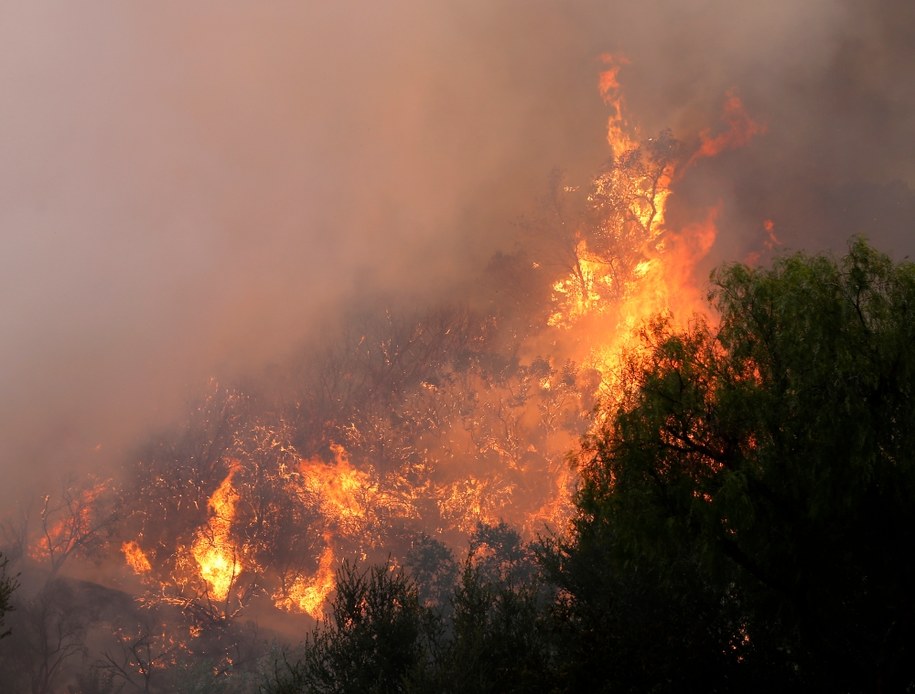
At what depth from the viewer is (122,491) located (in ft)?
348

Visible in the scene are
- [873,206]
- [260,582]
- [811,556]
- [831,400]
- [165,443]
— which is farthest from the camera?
[165,443]

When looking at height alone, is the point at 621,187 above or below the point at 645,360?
above

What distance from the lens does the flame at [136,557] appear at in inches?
3898

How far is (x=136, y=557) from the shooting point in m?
100

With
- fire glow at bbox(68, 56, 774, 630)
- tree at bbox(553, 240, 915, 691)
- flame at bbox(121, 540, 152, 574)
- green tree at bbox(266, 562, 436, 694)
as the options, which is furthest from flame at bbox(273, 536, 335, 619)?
tree at bbox(553, 240, 915, 691)

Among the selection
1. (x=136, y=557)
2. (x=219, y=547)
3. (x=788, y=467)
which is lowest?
(x=788, y=467)

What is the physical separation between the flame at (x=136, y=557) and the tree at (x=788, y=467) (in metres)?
95.0

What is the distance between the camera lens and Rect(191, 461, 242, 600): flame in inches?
4109

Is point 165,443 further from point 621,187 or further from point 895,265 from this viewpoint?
point 895,265

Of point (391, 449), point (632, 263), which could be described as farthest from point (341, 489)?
point (632, 263)

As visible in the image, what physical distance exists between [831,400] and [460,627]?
16409 millimetres

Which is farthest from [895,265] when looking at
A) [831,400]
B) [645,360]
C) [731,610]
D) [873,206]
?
[873,206]

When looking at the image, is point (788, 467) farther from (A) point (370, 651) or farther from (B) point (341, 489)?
(B) point (341, 489)

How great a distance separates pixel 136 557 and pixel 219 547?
1138cm
